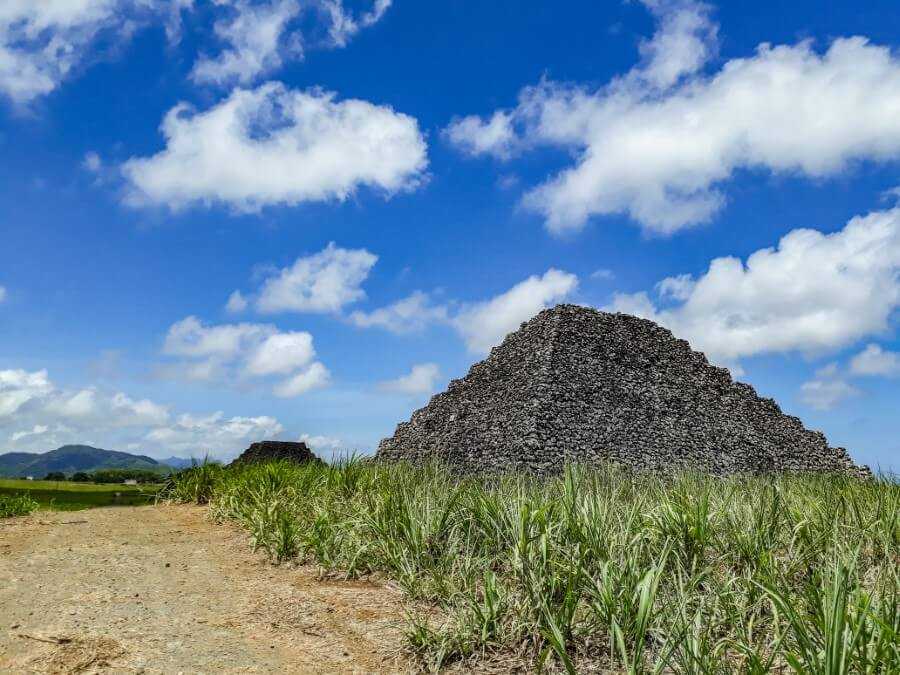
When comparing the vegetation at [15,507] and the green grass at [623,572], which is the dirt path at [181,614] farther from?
the vegetation at [15,507]

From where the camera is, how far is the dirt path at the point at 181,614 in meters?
4.92

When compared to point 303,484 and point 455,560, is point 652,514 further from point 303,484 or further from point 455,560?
point 303,484

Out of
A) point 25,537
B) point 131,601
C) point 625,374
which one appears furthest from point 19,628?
point 625,374

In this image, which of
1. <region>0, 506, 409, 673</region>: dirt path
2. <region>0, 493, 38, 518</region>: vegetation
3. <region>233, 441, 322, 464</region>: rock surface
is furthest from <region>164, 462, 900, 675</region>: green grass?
<region>233, 441, 322, 464</region>: rock surface

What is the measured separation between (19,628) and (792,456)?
76.4ft

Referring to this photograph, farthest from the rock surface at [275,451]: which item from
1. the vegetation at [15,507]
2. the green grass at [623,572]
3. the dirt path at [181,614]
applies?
the green grass at [623,572]

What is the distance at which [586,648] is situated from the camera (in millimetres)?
4605

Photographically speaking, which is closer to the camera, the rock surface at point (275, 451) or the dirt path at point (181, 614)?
the dirt path at point (181, 614)

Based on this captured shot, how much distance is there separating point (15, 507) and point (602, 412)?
15.2 m

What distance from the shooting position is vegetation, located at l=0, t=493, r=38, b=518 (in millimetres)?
11262

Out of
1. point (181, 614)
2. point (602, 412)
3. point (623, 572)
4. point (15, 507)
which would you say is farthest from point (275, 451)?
point (623, 572)

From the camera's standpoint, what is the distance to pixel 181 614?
19.5ft

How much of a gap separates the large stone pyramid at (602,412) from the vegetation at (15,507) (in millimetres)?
9862

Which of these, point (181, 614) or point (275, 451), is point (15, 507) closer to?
point (181, 614)
